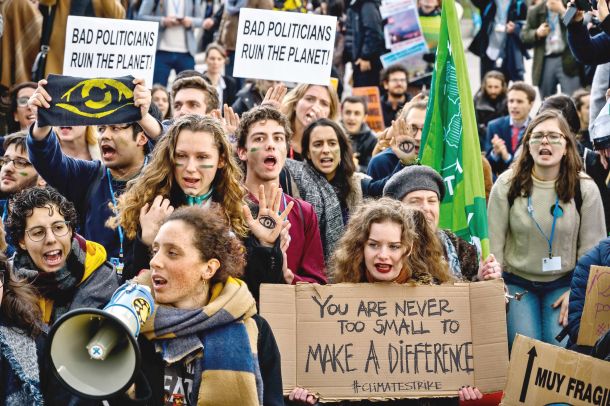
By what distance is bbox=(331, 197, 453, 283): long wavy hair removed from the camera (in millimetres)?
5629

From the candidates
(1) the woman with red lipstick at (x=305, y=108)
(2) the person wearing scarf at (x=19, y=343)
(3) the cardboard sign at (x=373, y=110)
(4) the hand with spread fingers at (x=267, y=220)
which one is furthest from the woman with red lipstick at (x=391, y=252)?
(3) the cardboard sign at (x=373, y=110)

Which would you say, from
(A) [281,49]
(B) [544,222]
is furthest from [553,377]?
(A) [281,49]

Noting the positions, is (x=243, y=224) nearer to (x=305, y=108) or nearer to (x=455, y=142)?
(x=455, y=142)

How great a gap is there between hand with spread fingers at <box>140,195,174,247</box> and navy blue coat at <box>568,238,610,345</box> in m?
2.15

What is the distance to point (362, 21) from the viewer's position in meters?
12.7

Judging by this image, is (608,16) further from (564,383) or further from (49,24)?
(49,24)

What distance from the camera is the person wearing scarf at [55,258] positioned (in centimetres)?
538

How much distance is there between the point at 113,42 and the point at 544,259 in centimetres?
307

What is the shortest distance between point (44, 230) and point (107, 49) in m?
2.55

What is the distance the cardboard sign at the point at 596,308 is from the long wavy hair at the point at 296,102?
277cm

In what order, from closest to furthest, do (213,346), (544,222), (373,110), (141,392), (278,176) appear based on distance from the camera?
(141,392), (213,346), (278,176), (544,222), (373,110)

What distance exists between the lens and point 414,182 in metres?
6.43

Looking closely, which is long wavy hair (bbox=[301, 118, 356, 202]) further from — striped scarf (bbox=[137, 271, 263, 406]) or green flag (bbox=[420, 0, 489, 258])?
striped scarf (bbox=[137, 271, 263, 406])

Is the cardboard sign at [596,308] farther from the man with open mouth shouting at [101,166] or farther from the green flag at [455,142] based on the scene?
the man with open mouth shouting at [101,166]
